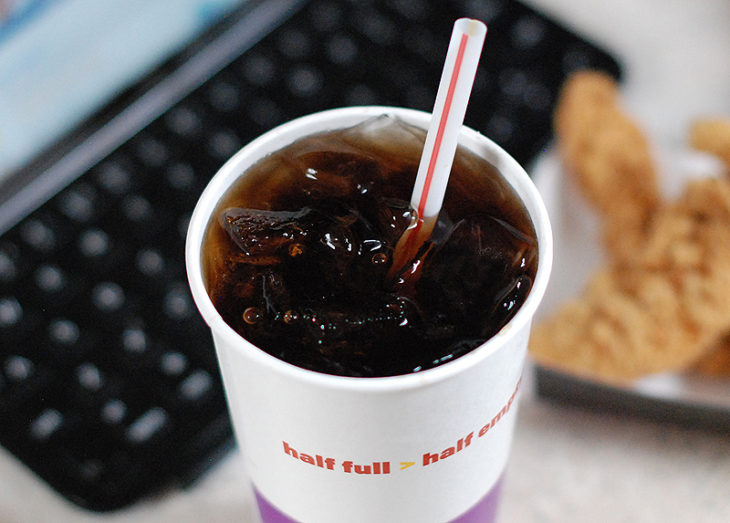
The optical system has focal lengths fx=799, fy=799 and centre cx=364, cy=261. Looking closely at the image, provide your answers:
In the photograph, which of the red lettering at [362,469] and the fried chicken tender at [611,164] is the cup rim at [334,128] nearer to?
the red lettering at [362,469]

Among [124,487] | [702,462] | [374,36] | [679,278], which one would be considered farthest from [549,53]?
[124,487]

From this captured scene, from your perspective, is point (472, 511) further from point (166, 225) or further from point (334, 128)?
point (166, 225)

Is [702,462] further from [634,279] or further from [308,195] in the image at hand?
[308,195]

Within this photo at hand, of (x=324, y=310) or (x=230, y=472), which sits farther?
(x=230, y=472)

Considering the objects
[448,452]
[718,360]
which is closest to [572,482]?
[718,360]

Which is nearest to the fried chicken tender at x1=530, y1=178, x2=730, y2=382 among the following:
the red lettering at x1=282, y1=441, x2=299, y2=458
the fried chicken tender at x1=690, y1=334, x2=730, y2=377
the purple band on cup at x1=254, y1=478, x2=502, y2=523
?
the fried chicken tender at x1=690, y1=334, x2=730, y2=377

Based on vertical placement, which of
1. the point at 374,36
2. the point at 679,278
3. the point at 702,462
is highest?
the point at 374,36
